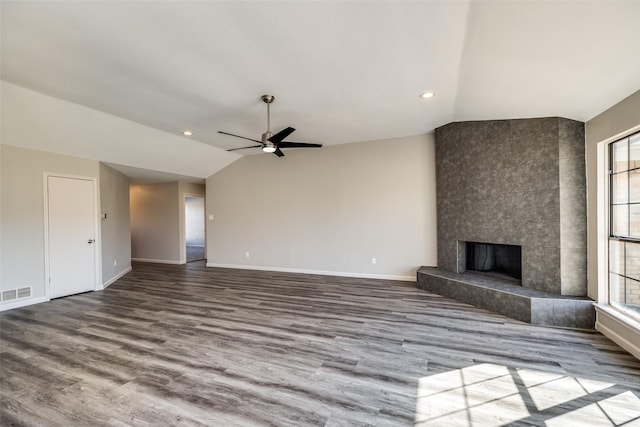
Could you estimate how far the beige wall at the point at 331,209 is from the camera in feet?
18.2

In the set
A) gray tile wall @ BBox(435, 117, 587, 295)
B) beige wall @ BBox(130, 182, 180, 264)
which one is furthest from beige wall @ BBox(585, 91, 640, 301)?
beige wall @ BBox(130, 182, 180, 264)

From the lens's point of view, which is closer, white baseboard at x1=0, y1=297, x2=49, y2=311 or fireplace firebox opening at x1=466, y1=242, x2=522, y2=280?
white baseboard at x1=0, y1=297, x2=49, y2=311

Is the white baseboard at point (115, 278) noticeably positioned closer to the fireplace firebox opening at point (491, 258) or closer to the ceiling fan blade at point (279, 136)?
the ceiling fan blade at point (279, 136)

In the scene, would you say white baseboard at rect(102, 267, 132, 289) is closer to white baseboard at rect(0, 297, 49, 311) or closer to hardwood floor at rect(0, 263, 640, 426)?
white baseboard at rect(0, 297, 49, 311)

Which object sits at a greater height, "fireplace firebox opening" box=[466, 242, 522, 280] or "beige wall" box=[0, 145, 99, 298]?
"beige wall" box=[0, 145, 99, 298]

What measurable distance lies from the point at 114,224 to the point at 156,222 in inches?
91.0

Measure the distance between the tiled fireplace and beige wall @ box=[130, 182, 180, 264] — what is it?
690 cm

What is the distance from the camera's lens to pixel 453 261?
4.86 m

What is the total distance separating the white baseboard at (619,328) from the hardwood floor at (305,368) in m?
0.09

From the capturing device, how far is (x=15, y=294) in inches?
167

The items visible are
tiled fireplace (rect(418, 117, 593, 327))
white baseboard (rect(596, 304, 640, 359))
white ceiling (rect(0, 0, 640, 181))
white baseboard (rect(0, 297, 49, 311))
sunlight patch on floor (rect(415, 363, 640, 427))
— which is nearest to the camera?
sunlight patch on floor (rect(415, 363, 640, 427))

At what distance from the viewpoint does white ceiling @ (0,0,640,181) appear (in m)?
2.04

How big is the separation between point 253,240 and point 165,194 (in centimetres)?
338

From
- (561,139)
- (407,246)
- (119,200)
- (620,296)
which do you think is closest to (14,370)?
(119,200)
